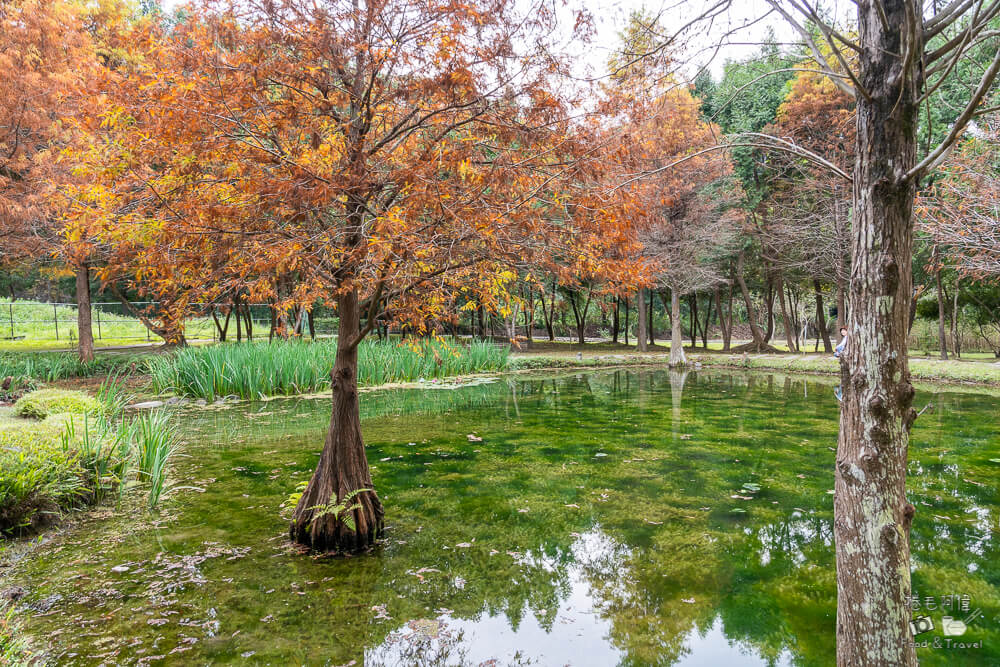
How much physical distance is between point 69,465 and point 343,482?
272cm

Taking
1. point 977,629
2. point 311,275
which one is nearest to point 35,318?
point 311,275

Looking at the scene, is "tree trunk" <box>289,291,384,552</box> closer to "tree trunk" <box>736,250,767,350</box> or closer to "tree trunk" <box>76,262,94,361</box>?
"tree trunk" <box>76,262,94,361</box>

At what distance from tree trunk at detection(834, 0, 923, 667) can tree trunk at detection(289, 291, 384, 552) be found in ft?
11.3

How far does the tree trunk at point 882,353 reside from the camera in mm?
2000

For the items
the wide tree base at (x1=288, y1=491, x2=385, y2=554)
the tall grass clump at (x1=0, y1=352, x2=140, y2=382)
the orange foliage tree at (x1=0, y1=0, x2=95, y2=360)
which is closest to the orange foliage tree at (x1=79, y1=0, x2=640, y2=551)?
the wide tree base at (x1=288, y1=491, x2=385, y2=554)

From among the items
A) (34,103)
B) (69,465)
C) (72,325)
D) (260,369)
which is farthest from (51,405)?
(72,325)

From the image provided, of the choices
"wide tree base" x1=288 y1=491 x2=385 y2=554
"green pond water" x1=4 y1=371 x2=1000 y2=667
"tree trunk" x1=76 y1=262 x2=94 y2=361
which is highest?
"tree trunk" x1=76 y1=262 x2=94 y2=361

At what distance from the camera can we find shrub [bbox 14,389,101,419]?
7083 millimetres

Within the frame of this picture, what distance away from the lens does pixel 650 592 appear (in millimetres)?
3816

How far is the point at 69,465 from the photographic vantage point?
5.00 meters

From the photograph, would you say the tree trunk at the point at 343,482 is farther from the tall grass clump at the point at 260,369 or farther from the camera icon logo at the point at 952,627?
the tall grass clump at the point at 260,369

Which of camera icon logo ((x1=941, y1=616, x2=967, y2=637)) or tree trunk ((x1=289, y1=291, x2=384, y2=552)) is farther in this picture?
tree trunk ((x1=289, y1=291, x2=384, y2=552))

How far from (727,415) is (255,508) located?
8361mm

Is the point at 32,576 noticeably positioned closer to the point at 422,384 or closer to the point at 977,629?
the point at 977,629
